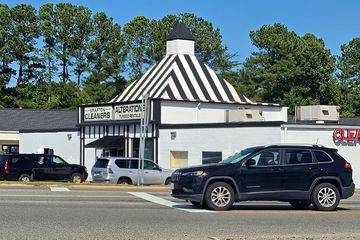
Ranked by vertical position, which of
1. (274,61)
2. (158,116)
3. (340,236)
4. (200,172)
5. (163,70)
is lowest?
(340,236)

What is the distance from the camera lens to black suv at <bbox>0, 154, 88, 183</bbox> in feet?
108

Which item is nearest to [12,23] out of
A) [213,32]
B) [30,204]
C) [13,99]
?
[13,99]

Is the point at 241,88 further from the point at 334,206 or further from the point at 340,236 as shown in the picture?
the point at 340,236

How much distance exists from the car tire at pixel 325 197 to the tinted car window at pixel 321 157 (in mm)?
616

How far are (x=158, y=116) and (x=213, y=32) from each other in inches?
1674

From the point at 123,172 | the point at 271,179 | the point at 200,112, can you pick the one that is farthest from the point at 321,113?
the point at 271,179

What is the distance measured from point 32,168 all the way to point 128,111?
8.47 meters

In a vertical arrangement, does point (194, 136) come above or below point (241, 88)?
below

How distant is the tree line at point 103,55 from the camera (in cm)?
7069

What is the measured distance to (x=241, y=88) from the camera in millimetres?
72500

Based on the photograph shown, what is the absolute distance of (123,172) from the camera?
30703mm

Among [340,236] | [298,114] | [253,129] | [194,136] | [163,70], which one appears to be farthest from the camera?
[163,70]

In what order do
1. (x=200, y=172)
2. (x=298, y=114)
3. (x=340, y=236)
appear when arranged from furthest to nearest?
(x=298, y=114) < (x=200, y=172) < (x=340, y=236)

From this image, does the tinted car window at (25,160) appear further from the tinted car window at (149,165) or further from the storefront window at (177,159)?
the storefront window at (177,159)
